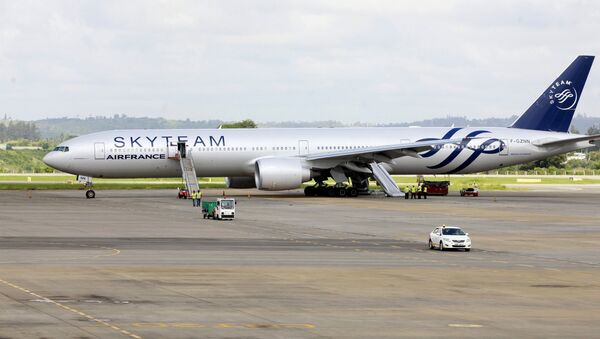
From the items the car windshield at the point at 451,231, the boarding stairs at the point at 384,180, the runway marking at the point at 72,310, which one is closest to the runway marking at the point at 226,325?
the runway marking at the point at 72,310

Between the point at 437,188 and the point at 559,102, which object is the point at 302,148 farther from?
the point at 559,102

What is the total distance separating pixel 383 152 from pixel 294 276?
158 feet

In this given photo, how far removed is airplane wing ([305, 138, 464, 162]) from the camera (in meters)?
82.6

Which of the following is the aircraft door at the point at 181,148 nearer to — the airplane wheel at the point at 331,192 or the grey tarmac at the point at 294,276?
the airplane wheel at the point at 331,192

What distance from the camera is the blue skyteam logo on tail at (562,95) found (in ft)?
304

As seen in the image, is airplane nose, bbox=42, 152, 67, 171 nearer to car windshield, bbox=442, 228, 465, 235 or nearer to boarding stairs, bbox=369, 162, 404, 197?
boarding stairs, bbox=369, 162, 404, 197

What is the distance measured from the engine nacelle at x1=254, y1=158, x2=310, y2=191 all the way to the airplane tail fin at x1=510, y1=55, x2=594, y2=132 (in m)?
21.1

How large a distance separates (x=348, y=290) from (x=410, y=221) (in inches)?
1170

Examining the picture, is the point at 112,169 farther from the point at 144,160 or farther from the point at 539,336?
the point at 539,336

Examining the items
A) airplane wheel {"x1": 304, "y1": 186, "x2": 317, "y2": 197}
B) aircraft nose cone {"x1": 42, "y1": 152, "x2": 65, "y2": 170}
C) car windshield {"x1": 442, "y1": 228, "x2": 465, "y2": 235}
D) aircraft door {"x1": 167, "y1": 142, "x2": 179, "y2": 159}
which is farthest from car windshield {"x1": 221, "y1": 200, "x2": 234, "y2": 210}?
airplane wheel {"x1": 304, "y1": 186, "x2": 317, "y2": 197}

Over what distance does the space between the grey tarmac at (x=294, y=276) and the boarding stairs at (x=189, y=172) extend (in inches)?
547

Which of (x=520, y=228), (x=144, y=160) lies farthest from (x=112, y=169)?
(x=520, y=228)

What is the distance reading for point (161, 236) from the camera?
51219 mm

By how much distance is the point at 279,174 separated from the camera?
82.6 meters
